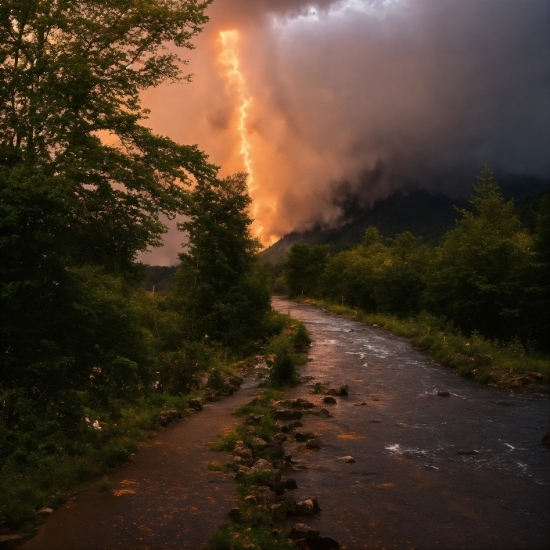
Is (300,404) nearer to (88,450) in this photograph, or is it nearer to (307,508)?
(88,450)

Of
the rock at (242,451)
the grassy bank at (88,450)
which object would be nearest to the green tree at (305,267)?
the grassy bank at (88,450)

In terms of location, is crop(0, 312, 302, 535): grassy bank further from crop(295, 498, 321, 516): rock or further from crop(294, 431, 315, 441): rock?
crop(294, 431, 315, 441): rock

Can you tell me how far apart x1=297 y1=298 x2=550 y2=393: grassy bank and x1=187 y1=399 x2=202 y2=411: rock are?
15113mm

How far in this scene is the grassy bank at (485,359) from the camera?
83.2 ft

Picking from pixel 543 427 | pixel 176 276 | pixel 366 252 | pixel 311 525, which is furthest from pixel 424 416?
pixel 366 252

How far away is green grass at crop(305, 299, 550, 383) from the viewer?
2662 cm

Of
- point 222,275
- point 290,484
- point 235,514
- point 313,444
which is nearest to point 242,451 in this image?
point 290,484

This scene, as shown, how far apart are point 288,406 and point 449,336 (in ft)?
60.6

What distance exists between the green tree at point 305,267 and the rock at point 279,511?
360 feet

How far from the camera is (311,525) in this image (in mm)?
10906

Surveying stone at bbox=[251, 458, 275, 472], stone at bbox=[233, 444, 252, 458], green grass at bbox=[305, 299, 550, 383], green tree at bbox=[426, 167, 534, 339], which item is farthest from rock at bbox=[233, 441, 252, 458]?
green tree at bbox=[426, 167, 534, 339]

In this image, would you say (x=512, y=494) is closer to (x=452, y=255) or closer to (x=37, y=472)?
(x=37, y=472)

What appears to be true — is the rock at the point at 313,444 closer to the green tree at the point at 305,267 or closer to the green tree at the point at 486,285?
the green tree at the point at 486,285

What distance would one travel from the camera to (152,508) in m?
11.2
